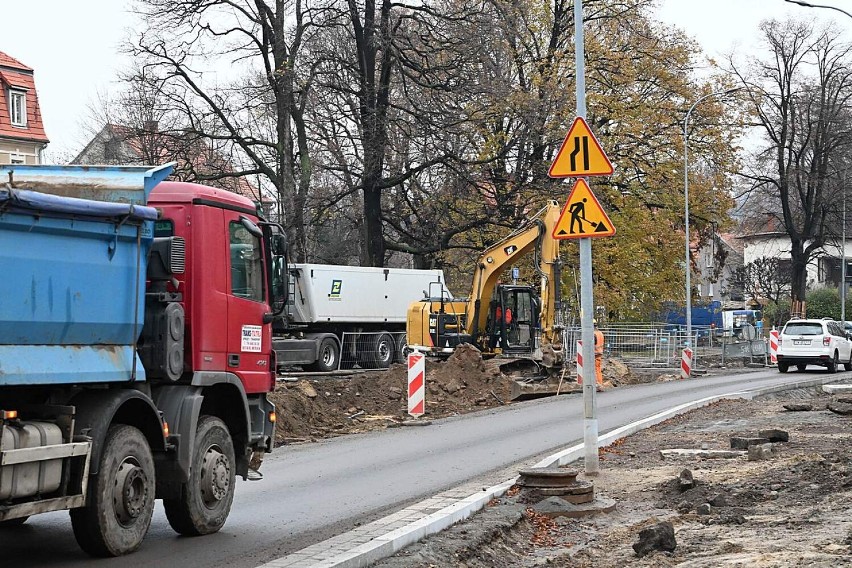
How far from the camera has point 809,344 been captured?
122 feet

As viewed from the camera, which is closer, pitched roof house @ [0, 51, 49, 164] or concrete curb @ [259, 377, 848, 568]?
concrete curb @ [259, 377, 848, 568]

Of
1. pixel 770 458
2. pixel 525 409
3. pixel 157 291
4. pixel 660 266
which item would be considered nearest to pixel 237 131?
pixel 525 409

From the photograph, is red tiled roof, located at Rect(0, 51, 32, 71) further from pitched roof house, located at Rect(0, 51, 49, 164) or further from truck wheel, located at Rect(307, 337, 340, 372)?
truck wheel, located at Rect(307, 337, 340, 372)

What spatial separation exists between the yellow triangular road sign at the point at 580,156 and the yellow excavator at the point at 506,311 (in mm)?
15478

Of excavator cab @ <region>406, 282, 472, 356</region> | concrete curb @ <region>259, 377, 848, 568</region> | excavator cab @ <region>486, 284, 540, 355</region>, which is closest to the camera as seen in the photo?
concrete curb @ <region>259, 377, 848, 568</region>

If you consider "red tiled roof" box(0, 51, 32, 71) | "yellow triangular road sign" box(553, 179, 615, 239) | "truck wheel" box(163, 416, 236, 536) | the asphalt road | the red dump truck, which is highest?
"red tiled roof" box(0, 51, 32, 71)

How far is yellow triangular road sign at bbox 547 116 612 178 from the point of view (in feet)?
40.6

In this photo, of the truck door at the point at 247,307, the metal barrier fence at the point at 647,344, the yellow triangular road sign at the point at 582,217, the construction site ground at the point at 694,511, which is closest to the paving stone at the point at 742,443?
the construction site ground at the point at 694,511

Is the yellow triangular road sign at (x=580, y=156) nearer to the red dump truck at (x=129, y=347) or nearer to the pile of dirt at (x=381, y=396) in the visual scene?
the red dump truck at (x=129, y=347)

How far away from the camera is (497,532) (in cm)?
891

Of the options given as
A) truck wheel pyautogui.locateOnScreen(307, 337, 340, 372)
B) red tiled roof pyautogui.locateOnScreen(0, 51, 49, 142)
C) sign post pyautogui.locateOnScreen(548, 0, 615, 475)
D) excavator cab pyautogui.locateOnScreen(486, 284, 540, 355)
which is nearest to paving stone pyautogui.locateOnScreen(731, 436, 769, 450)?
sign post pyautogui.locateOnScreen(548, 0, 615, 475)

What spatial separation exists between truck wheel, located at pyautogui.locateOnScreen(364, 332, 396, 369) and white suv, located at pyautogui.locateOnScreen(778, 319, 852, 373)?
1343 cm

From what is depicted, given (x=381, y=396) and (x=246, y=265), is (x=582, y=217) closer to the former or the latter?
(x=246, y=265)

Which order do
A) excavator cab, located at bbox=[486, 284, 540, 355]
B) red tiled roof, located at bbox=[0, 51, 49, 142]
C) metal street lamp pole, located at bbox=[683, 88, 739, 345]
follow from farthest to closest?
red tiled roof, located at bbox=[0, 51, 49, 142] < metal street lamp pole, located at bbox=[683, 88, 739, 345] < excavator cab, located at bbox=[486, 284, 540, 355]
